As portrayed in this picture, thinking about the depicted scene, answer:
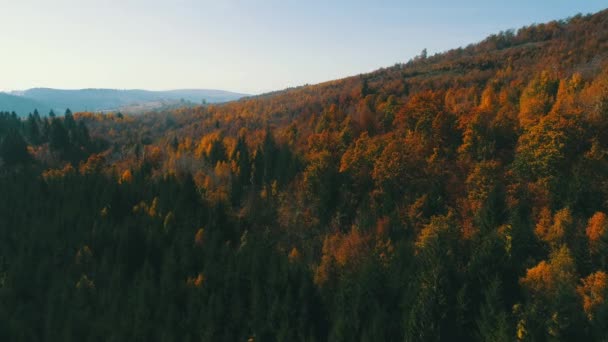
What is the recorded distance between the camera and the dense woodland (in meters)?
47.9

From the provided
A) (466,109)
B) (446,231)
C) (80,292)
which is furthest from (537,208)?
(80,292)

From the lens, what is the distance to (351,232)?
7231 centimetres

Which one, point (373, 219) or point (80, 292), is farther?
point (373, 219)

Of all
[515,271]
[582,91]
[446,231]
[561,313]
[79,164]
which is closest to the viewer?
[561,313]

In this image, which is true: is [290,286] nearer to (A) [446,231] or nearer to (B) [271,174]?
(A) [446,231]

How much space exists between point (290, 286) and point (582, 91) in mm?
61461

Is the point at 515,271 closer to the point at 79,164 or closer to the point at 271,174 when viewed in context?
the point at 271,174

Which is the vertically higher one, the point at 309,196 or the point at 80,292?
the point at 309,196

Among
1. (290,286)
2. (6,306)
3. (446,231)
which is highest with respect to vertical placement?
(446,231)

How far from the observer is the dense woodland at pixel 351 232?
1886 inches

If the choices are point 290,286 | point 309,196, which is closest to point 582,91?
point 309,196

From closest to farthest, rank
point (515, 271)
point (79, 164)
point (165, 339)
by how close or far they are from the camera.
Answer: point (515, 271)
point (165, 339)
point (79, 164)

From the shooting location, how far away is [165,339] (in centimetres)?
5388

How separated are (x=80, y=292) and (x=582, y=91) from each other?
93375 millimetres
